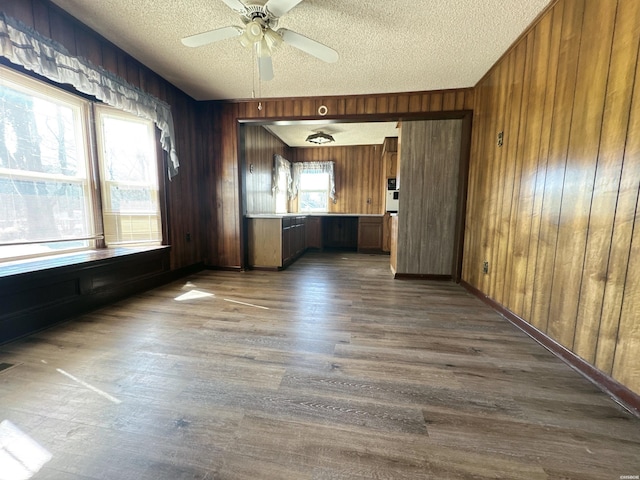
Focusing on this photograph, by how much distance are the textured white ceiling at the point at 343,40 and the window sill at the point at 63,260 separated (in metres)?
2.07

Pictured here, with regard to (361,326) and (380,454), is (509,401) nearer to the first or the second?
(380,454)

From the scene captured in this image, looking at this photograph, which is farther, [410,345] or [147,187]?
[147,187]

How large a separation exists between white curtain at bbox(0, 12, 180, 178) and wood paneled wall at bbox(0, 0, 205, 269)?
0.43ft

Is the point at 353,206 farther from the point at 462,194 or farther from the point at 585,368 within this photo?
the point at 585,368

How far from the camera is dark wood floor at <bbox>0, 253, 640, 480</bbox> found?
3.11ft

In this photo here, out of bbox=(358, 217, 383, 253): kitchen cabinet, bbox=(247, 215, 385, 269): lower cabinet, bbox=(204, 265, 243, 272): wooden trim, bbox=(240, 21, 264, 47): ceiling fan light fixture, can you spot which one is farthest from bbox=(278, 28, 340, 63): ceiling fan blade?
bbox=(358, 217, 383, 253): kitchen cabinet

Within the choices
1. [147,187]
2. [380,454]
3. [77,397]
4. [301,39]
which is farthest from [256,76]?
[380,454]

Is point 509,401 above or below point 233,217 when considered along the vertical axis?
below

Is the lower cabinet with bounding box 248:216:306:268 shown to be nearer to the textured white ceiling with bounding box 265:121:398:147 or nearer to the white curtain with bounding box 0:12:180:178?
the white curtain with bounding box 0:12:180:178

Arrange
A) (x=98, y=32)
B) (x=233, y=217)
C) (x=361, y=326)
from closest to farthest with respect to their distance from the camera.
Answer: (x=361, y=326) < (x=98, y=32) < (x=233, y=217)

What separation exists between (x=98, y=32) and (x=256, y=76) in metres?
1.45

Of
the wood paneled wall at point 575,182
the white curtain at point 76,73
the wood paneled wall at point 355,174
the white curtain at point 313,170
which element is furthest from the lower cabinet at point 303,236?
the wood paneled wall at point 575,182

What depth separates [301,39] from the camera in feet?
6.33

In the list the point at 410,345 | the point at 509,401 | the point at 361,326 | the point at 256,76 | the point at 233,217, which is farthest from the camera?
the point at 233,217
